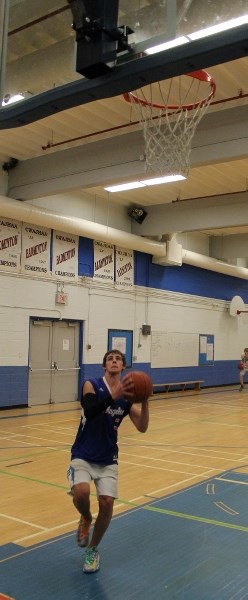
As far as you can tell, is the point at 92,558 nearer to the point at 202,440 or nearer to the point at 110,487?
the point at 110,487

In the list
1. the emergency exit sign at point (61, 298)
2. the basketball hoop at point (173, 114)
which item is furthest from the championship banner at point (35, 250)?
the basketball hoop at point (173, 114)

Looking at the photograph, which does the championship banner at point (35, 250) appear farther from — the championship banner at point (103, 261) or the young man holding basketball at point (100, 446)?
the young man holding basketball at point (100, 446)

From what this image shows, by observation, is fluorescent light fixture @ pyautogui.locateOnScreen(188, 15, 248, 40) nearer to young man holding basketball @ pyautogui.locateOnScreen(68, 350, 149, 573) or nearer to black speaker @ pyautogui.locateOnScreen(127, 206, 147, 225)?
young man holding basketball @ pyautogui.locateOnScreen(68, 350, 149, 573)

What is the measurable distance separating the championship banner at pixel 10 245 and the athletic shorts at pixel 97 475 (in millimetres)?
9164

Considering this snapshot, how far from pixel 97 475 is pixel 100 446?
0.65 ft

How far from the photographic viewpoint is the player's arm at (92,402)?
371 centimetres

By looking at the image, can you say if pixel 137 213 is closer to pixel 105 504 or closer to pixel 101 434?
pixel 101 434

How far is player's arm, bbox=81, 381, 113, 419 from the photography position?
146 inches

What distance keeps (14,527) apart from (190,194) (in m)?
10.7

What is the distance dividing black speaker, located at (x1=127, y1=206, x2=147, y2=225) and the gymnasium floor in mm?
7292

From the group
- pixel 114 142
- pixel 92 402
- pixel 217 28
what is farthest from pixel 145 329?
pixel 217 28


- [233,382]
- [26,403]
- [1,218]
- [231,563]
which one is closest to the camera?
[231,563]

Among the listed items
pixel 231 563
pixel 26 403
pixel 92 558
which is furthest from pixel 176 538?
pixel 26 403

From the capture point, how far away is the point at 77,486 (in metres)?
3.78
